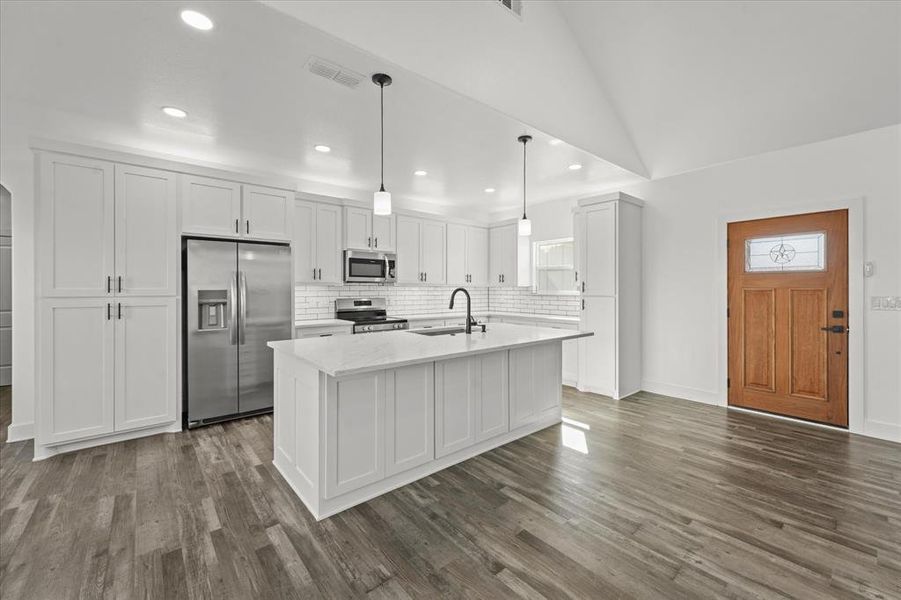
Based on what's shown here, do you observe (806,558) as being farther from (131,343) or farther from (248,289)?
(131,343)

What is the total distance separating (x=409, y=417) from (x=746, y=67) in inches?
157

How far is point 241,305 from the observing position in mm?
4051

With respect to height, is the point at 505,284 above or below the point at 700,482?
above

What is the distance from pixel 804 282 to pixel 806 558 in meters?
3.01

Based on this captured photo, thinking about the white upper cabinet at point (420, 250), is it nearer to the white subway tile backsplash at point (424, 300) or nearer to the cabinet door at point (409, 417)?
the white subway tile backsplash at point (424, 300)

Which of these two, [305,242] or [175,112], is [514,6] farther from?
[305,242]

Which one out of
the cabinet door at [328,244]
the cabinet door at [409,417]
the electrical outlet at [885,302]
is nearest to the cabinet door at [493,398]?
the cabinet door at [409,417]

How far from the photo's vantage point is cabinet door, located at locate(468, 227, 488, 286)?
677 centimetres

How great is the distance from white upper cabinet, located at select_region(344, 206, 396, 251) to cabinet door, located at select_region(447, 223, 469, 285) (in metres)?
1.10

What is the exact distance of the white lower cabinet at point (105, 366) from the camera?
3.24m

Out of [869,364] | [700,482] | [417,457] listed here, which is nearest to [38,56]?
[417,457]

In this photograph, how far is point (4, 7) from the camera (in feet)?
6.92

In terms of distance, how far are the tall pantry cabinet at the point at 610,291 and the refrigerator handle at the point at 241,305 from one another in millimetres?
4025

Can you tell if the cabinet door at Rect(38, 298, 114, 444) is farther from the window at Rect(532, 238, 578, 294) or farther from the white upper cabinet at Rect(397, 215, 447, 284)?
the window at Rect(532, 238, 578, 294)
